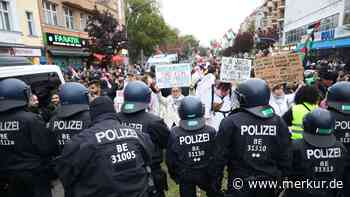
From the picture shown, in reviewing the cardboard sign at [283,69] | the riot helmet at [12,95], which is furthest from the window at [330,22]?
the riot helmet at [12,95]

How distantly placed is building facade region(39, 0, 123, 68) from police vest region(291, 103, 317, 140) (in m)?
19.2

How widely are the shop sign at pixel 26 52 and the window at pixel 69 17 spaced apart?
616 centimetres

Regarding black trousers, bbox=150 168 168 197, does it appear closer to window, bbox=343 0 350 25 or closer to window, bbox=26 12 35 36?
window, bbox=26 12 35 36

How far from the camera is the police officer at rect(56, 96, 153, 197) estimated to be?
7.26 feet

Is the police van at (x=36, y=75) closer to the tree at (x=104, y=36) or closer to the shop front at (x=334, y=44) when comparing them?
the tree at (x=104, y=36)

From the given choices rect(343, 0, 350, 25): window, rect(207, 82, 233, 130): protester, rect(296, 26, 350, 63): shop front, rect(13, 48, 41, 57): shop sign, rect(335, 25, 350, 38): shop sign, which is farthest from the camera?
rect(343, 0, 350, 25): window

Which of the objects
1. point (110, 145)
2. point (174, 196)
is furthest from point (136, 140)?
point (174, 196)

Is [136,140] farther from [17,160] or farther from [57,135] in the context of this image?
[17,160]

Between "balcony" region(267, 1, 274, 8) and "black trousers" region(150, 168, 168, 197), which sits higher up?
"balcony" region(267, 1, 274, 8)

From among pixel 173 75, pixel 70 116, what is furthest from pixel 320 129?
pixel 173 75

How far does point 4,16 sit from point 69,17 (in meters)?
8.34

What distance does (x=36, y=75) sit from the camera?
5.17m

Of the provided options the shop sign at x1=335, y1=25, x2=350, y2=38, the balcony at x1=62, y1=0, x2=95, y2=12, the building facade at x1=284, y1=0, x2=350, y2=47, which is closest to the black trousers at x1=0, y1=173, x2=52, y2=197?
the building facade at x1=284, y1=0, x2=350, y2=47

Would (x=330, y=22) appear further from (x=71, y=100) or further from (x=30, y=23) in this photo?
(x=71, y=100)
